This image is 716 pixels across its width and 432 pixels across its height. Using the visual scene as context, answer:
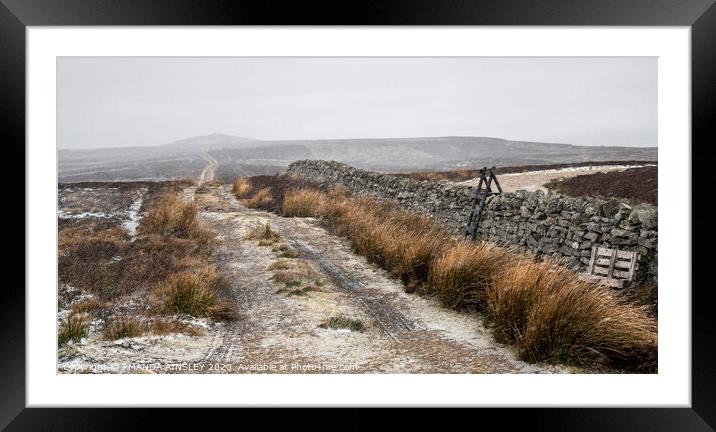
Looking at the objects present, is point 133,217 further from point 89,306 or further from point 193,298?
point 193,298

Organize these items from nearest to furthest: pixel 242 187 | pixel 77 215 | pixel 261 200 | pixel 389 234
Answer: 1. pixel 77 215
2. pixel 389 234
3. pixel 242 187
4. pixel 261 200

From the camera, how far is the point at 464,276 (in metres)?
4.61

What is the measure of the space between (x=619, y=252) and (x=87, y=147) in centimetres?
525

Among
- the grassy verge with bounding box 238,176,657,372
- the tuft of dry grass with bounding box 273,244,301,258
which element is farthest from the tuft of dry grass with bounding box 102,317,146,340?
the grassy verge with bounding box 238,176,657,372

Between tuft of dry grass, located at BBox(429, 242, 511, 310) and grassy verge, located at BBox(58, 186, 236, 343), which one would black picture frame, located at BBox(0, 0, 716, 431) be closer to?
grassy verge, located at BBox(58, 186, 236, 343)

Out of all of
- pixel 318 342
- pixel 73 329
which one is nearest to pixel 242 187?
Answer: pixel 73 329

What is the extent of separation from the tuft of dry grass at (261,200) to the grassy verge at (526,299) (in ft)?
5.25

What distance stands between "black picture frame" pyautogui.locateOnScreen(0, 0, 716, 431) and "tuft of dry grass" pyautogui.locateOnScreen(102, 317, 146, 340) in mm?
582
